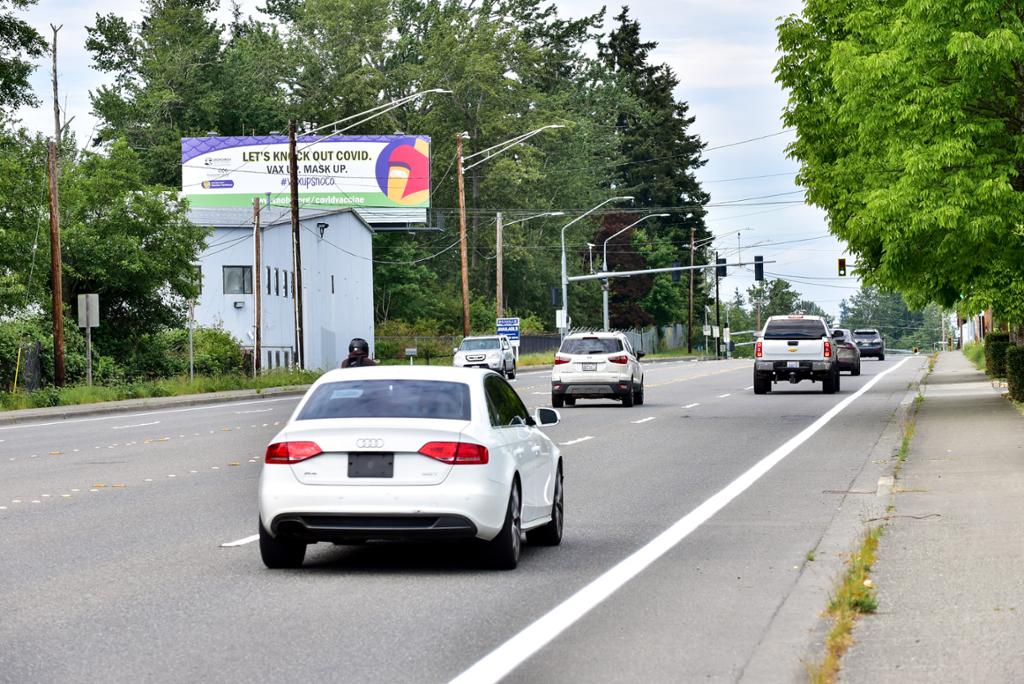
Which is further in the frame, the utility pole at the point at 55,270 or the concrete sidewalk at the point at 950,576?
the utility pole at the point at 55,270

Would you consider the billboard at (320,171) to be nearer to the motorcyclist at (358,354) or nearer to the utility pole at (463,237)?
Result: the utility pole at (463,237)

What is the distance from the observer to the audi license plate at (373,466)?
34.9ft

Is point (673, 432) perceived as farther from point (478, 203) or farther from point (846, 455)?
point (478, 203)

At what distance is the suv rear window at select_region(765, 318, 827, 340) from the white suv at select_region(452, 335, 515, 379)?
17666 millimetres

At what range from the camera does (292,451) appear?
424 inches

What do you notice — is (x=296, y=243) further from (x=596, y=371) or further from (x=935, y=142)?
(x=935, y=142)

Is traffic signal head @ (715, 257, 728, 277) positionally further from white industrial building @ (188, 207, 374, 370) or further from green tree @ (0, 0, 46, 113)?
green tree @ (0, 0, 46, 113)

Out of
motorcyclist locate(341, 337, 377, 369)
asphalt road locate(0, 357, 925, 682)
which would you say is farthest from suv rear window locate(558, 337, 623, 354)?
motorcyclist locate(341, 337, 377, 369)

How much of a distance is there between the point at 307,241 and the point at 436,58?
25.0 meters

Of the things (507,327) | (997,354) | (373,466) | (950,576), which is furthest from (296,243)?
(950,576)

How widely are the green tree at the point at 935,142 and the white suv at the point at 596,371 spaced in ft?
25.3

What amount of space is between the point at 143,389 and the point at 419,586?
36030 mm

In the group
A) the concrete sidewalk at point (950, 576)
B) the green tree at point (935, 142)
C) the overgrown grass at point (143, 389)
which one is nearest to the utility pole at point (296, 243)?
the overgrown grass at point (143, 389)

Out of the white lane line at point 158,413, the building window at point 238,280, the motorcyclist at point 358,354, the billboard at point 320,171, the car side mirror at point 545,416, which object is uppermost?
the billboard at point 320,171
